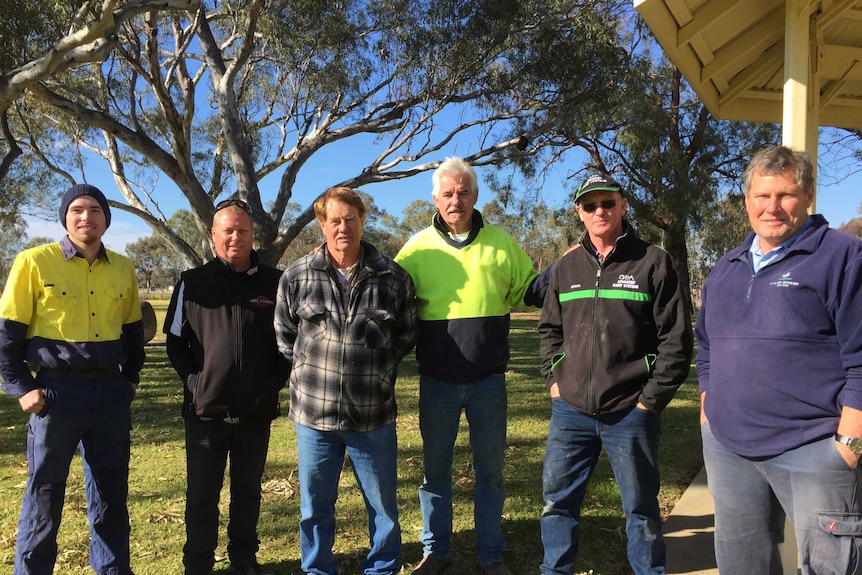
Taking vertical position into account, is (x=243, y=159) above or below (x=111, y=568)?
above

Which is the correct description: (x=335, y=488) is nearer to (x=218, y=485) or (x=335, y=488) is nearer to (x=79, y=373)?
(x=218, y=485)

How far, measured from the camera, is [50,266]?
303 cm

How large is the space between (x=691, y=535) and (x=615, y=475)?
1.31 m

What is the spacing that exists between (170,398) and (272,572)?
619 centimetres

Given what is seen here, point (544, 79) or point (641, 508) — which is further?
point (544, 79)

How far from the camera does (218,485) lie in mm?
3250

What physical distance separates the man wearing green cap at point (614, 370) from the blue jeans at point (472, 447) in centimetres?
34

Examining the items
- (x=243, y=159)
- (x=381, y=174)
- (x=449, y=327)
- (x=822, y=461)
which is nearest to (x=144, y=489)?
(x=449, y=327)

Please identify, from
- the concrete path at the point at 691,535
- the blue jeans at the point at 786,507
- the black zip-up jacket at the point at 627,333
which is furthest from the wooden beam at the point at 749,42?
the concrete path at the point at 691,535

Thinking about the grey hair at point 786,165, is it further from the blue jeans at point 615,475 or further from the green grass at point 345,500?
the green grass at point 345,500

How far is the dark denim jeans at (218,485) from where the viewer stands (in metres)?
3.20

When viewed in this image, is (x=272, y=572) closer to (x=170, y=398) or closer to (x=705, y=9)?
(x=705, y=9)

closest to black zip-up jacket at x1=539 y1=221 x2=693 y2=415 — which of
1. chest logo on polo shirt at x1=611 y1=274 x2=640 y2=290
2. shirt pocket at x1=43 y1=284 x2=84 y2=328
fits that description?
chest logo on polo shirt at x1=611 y1=274 x2=640 y2=290

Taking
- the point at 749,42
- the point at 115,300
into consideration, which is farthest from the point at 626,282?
the point at 115,300
